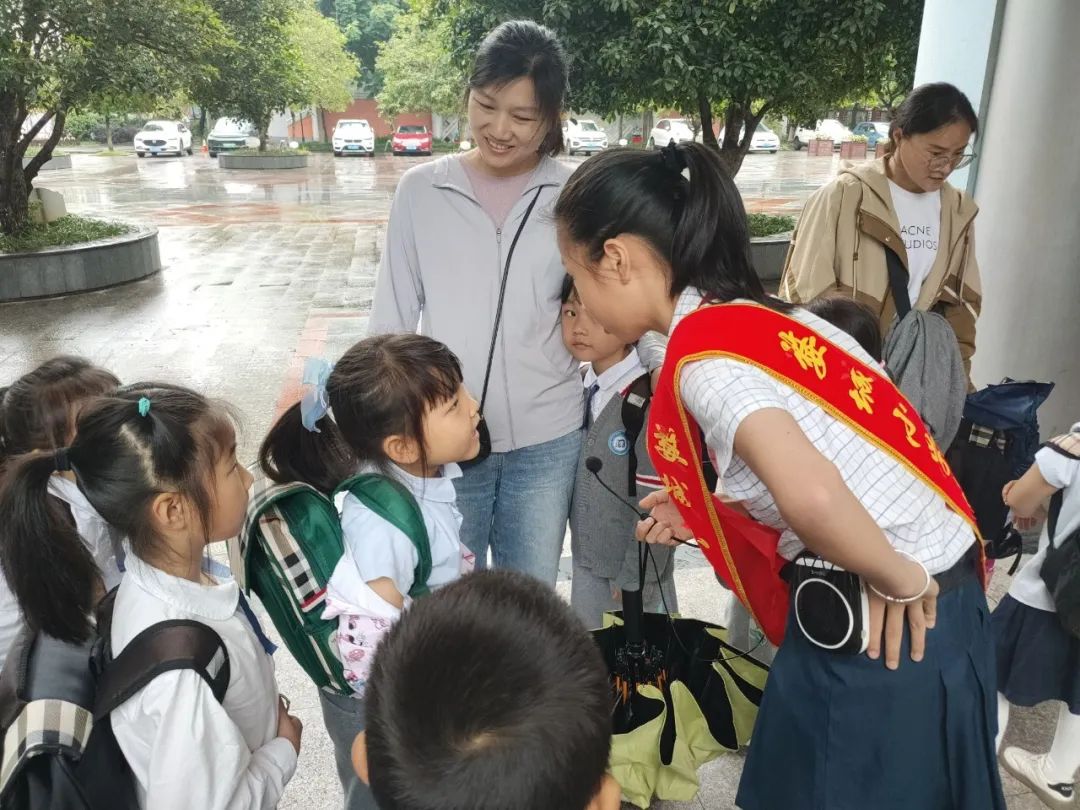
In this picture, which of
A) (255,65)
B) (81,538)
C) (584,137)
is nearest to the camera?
(81,538)

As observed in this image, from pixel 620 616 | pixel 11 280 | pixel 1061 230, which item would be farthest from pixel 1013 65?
pixel 11 280

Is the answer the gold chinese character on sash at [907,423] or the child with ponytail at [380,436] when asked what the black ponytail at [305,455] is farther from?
the gold chinese character on sash at [907,423]

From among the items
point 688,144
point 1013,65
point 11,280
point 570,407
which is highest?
point 1013,65

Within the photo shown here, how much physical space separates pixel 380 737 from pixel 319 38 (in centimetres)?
2813

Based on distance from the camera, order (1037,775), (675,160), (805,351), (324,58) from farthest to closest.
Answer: (324,58)
(1037,775)
(675,160)
(805,351)

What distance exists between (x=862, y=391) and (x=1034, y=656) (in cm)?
133

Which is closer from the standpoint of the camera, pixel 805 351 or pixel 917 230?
pixel 805 351

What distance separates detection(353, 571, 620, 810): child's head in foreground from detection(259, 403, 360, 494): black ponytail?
730 mm

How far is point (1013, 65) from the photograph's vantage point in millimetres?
3721

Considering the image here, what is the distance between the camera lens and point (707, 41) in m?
6.12

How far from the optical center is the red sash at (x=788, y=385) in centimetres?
109

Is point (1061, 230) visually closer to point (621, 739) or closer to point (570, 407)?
point (570, 407)

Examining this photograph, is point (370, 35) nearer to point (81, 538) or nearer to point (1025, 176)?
point (1025, 176)

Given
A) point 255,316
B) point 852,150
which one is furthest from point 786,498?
point 852,150
